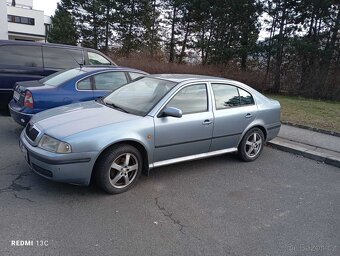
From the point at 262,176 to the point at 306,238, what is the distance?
61.9 inches

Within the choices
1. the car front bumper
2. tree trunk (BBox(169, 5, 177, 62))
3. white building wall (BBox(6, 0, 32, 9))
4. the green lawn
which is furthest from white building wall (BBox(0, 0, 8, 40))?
white building wall (BBox(6, 0, 32, 9))

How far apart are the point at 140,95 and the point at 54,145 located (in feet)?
4.99

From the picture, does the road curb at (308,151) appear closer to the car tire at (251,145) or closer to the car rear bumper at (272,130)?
the car rear bumper at (272,130)

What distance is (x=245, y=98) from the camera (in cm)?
512

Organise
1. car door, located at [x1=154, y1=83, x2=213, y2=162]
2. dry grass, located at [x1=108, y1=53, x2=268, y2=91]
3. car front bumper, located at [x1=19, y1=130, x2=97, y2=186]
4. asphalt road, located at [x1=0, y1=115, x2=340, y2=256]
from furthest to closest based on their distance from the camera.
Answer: dry grass, located at [x1=108, y1=53, x2=268, y2=91], car door, located at [x1=154, y1=83, x2=213, y2=162], car front bumper, located at [x1=19, y1=130, x2=97, y2=186], asphalt road, located at [x1=0, y1=115, x2=340, y2=256]

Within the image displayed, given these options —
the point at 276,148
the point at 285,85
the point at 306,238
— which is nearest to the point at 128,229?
the point at 306,238

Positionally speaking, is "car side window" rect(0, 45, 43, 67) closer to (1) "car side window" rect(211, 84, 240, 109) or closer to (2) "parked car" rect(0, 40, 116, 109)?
(2) "parked car" rect(0, 40, 116, 109)

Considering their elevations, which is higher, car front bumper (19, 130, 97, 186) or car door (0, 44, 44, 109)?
car door (0, 44, 44, 109)

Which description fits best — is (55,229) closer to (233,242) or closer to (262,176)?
(233,242)

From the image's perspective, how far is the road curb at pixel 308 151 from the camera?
17.9ft

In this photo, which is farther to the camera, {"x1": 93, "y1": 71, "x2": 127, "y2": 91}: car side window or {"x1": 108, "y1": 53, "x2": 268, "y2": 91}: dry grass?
{"x1": 108, "y1": 53, "x2": 268, "y2": 91}: dry grass

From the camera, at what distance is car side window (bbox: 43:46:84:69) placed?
730cm

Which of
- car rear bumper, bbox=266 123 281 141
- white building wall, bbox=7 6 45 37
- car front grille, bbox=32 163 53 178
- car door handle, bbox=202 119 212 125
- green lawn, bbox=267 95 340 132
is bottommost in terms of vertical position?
green lawn, bbox=267 95 340 132

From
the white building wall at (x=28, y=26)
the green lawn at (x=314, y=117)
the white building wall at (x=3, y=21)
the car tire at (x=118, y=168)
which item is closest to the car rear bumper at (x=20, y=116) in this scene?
the car tire at (x=118, y=168)
